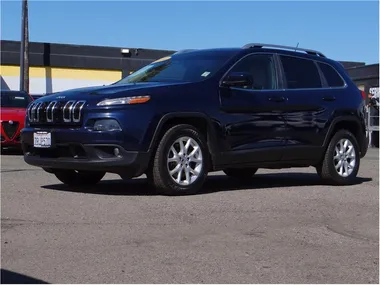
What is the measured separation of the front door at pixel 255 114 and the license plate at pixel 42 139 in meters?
1.95

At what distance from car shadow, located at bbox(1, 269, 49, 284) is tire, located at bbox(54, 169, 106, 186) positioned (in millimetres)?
3838

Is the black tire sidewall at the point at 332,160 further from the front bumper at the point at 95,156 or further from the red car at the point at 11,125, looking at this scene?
the red car at the point at 11,125

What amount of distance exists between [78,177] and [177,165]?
1.44m

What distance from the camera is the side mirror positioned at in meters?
7.75

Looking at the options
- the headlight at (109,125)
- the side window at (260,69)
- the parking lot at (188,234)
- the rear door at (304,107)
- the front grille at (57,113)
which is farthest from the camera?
the rear door at (304,107)

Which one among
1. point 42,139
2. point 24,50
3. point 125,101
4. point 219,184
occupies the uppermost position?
point 24,50

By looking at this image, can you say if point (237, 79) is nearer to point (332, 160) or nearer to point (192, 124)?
point (192, 124)

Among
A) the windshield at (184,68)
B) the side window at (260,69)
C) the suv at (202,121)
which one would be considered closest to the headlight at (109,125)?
the suv at (202,121)

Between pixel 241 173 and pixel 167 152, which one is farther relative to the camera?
pixel 241 173

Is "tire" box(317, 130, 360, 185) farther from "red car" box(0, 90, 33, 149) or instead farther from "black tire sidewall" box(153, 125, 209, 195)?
"red car" box(0, 90, 33, 149)

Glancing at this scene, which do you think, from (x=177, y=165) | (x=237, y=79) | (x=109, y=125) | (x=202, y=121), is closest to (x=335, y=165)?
(x=237, y=79)

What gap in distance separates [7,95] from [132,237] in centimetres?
1054

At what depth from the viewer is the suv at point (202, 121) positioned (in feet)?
23.3

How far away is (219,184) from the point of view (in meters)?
8.88
